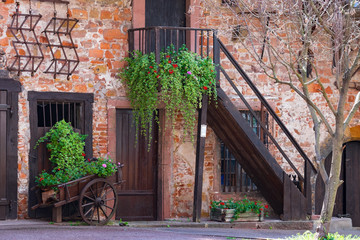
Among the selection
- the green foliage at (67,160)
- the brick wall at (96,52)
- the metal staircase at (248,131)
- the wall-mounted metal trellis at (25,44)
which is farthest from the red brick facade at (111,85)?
the green foliage at (67,160)

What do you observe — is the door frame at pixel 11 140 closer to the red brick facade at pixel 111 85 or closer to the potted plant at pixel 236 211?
the red brick facade at pixel 111 85

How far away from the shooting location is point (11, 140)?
13.2 meters

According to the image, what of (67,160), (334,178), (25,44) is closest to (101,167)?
(67,160)

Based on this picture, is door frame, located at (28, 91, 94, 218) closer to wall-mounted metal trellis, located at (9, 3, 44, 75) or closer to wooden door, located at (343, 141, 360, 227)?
wall-mounted metal trellis, located at (9, 3, 44, 75)

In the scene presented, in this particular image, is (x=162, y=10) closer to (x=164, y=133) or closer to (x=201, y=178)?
(x=164, y=133)

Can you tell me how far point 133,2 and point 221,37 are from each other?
1915mm

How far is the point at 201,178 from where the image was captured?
13.7 metres

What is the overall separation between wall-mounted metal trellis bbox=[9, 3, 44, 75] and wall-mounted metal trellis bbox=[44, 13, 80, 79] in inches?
9.3

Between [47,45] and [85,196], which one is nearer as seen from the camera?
[85,196]

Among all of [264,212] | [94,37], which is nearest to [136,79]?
[94,37]

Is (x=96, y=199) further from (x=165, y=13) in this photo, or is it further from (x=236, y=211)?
(x=165, y=13)

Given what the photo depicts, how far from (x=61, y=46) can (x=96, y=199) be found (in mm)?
2942

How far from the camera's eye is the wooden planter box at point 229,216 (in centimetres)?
1365

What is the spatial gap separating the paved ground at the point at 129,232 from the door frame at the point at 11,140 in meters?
0.45
